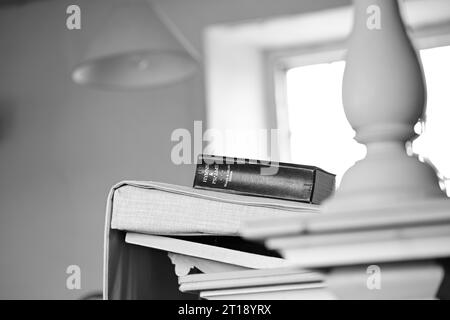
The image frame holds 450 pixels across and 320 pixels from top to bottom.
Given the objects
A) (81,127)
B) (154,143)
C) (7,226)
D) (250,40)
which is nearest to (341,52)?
(250,40)

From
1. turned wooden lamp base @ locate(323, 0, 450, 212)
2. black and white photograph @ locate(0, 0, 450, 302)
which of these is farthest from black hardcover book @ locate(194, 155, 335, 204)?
black and white photograph @ locate(0, 0, 450, 302)

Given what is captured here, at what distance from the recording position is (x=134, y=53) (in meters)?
1.99

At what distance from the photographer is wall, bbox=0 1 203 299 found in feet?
9.71

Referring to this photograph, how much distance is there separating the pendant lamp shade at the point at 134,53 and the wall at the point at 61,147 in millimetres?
714

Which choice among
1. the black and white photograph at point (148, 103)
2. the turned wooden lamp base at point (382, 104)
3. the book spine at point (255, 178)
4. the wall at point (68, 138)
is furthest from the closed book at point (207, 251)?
the wall at point (68, 138)

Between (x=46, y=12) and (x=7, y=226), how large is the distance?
975 mm

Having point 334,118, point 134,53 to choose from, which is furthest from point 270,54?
point 134,53

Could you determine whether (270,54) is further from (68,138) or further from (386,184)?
(386,184)

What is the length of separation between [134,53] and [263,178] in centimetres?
144

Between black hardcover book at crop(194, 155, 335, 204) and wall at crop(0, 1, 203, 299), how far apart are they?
7.32 ft

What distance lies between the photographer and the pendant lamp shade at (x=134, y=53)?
6.17 feet

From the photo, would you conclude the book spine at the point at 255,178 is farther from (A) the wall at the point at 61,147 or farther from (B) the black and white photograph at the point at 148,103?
(A) the wall at the point at 61,147

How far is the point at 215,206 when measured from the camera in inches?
21.1

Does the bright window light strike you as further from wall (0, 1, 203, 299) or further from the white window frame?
wall (0, 1, 203, 299)
